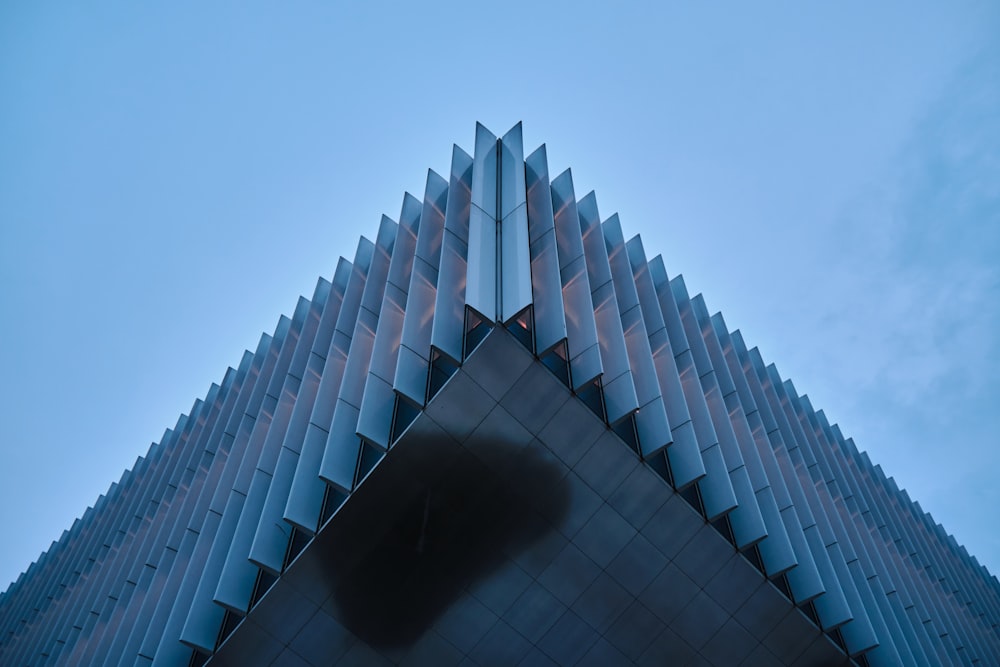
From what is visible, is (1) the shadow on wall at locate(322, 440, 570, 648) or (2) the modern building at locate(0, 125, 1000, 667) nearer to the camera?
(2) the modern building at locate(0, 125, 1000, 667)

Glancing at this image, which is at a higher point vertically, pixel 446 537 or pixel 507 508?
pixel 507 508

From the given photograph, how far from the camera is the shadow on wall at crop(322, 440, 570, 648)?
15945 millimetres

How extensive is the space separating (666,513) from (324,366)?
33.6 ft

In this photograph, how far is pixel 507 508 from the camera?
53.3 ft

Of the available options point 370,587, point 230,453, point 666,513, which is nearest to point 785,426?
point 666,513

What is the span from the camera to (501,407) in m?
15.5

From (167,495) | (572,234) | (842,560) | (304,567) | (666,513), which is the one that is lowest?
(167,495)

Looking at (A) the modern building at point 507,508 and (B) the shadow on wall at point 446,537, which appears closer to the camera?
(A) the modern building at point 507,508

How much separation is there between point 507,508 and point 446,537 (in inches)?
60.6

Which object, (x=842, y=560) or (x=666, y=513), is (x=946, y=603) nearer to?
(x=842, y=560)

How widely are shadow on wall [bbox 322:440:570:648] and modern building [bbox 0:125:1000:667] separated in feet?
0.15

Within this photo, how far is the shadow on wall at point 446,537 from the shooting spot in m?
15.9

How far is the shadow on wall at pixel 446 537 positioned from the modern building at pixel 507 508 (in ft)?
0.15

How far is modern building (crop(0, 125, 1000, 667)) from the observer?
1569 cm
